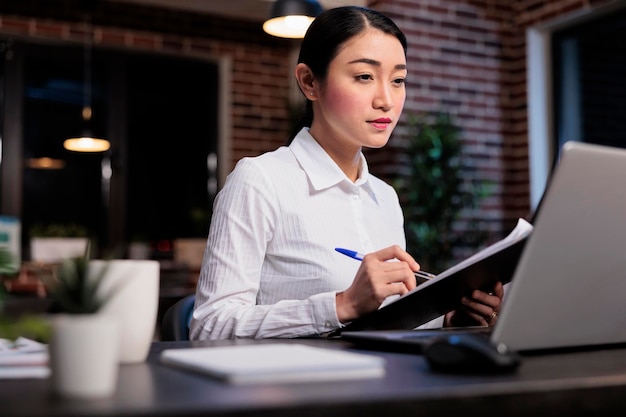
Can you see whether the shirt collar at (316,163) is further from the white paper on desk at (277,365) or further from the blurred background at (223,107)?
the blurred background at (223,107)

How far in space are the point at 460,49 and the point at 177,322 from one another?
4.13 meters

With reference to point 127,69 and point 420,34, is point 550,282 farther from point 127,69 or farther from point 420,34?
point 127,69

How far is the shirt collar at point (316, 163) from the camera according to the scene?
1730 mm

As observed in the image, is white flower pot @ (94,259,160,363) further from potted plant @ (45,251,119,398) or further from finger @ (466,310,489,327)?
finger @ (466,310,489,327)

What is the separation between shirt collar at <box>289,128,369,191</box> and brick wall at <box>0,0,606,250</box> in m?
3.19

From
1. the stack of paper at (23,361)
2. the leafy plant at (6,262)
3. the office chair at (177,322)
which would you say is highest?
the leafy plant at (6,262)

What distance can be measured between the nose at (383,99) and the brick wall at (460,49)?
10.8ft

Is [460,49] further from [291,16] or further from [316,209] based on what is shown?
[316,209]

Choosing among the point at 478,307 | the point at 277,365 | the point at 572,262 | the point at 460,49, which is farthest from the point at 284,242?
the point at 460,49

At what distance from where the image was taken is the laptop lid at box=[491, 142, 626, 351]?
833 millimetres

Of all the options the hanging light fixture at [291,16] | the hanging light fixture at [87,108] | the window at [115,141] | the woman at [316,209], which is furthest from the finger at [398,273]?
the hanging light fixture at [87,108]

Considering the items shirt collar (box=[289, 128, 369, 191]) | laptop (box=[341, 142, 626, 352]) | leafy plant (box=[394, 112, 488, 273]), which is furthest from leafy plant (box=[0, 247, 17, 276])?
leafy plant (box=[394, 112, 488, 273])

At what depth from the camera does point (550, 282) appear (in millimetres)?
882

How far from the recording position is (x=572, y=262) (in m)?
0.89
